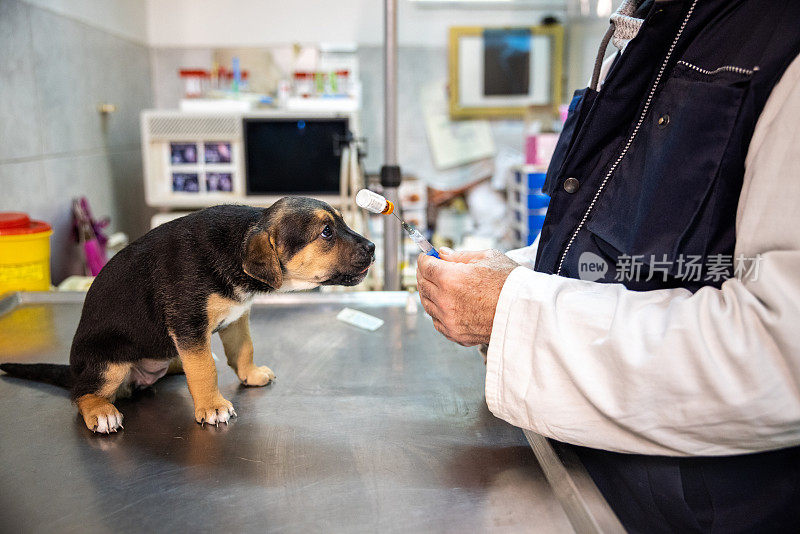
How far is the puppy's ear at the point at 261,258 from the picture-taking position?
0.87m

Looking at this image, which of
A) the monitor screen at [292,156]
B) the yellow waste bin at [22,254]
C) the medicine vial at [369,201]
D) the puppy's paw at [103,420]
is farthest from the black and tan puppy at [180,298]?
the monitor screen at [292,156]

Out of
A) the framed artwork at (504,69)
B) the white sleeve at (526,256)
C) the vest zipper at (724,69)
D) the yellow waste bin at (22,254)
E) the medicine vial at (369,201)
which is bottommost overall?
the yellow waste bin at (22,254)

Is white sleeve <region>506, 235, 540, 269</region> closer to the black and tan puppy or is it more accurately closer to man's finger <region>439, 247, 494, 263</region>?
man's finger <region>439, 247, 494, 263</region>

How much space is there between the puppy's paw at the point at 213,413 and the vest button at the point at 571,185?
0.56 meters

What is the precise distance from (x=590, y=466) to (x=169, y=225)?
679mm

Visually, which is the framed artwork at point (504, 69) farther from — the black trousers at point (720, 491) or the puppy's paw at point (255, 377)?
the black trousers at point (720, 491)

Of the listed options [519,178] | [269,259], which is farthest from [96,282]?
[519,178]

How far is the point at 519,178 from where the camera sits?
2.72 m

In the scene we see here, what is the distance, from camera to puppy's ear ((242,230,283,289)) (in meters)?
0.87

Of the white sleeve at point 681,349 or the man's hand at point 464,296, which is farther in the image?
the man's hand at point 464,296

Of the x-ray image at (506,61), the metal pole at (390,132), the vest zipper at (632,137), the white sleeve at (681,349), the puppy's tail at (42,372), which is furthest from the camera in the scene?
the x-ray image at (506,61)

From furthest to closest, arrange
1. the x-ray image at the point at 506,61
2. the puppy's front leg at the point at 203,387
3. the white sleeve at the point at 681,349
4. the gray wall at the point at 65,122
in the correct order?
1. the x-ray image at the point at 506,61
2. the gray wall at the point at 65,122
3. the puppy's front leg at the point at 203,387
4. the white sleeve at the point at 681,349

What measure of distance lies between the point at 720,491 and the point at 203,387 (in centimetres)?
66

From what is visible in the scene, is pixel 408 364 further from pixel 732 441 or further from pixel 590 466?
pixel 732 441
